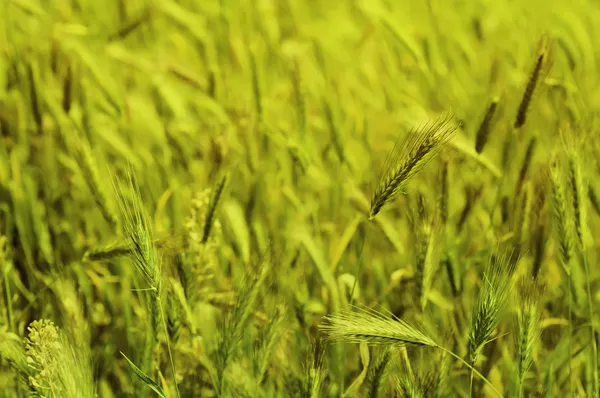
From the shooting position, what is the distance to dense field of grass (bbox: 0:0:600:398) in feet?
3.31

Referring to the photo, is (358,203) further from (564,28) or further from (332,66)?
(564,28)

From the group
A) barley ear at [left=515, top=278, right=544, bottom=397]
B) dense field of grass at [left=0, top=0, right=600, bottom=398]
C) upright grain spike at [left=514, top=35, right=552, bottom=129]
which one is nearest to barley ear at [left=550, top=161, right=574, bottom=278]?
dense field of grass at [left=0, top=0, right=600, bottom=398]

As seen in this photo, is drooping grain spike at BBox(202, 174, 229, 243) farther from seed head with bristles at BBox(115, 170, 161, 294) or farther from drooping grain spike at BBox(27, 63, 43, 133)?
drooping grain spike at BBox(27, 63, 43, 133)

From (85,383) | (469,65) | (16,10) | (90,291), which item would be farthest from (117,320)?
(16,10)

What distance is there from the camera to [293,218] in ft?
5.41

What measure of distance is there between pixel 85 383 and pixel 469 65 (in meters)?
1.53

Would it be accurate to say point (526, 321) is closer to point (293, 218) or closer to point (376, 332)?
point (376, 332)

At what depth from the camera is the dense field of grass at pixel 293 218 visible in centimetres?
101

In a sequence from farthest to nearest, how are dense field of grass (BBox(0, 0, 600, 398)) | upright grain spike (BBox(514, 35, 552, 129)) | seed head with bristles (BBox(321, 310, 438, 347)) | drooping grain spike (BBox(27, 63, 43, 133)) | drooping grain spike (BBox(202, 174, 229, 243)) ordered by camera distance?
drooping grain spike (BBox(27, 63, 43, 133)), upright grain spike (BBox(514, 35, 552, 129)), drooping grain spike (BBox(202, 174, 229, 243)), dense field of grass (BBox(0, 0, 600, 398)), seed head with bristles (BBox(321, 310, 438, 347))

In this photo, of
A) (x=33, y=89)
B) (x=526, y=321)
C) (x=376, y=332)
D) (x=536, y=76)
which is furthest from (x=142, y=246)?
(x=33, y=89)

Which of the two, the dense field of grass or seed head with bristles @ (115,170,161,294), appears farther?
the dense field of grass

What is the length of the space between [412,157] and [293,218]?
0.70 m

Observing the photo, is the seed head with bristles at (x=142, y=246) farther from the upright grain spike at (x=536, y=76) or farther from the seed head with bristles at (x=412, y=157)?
the upright grain spike at (x=536, y=76)

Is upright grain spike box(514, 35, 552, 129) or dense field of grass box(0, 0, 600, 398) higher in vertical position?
upright grain spike box(514, 35, 552, 129)
